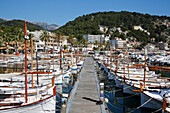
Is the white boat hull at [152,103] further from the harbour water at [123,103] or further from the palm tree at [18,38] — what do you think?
the palm tree at [18,38]

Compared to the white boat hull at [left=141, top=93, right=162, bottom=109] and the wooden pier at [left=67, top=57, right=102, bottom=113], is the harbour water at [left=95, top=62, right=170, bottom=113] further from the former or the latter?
the wooden pier at [left=67, top=57, right=102, bottom=113]

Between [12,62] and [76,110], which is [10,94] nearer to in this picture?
[76,110]

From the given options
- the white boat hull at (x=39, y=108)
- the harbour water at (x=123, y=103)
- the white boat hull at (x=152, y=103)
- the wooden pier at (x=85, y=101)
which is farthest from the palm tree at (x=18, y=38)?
the white boat hull at (x=152, y=103)

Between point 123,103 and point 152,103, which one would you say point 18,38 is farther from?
point 152,103

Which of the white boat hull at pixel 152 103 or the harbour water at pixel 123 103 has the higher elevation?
the white boat hull at pixel 152 103

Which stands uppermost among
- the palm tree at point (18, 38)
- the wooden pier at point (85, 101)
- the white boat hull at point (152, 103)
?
the palm tree at point (18, 38)

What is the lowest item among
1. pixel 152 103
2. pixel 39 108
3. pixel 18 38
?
pixel 152 103

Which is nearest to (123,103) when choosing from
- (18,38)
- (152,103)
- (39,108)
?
(152,103)

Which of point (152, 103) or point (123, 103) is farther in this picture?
point (123, 103)

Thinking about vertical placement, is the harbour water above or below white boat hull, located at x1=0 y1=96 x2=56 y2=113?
below

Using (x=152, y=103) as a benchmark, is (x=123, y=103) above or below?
below

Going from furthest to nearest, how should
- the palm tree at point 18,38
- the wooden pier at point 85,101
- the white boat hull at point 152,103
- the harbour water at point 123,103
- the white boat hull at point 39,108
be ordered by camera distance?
1. the palm tree at point 18,38
2. the harbour water at point 123,103
3. the white boat hull at point 152,103
4. the wooden pier at point 85,101
5. the white boat hull at point 39,108

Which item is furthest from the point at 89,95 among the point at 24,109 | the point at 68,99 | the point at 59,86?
the point at 59,86

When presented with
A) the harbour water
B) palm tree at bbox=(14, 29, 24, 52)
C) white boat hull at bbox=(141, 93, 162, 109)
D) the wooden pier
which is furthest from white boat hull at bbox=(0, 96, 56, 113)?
palm tree at bbox=(14, 29, 24, 52)
